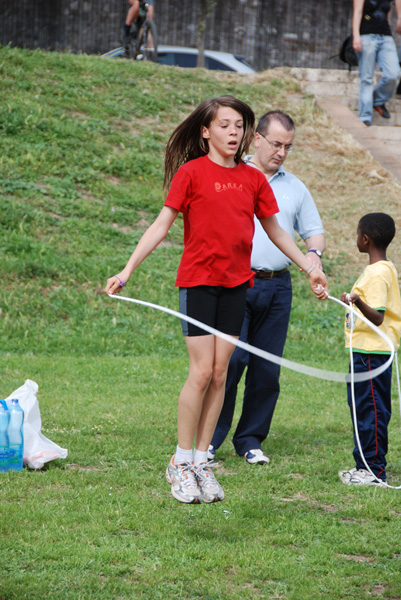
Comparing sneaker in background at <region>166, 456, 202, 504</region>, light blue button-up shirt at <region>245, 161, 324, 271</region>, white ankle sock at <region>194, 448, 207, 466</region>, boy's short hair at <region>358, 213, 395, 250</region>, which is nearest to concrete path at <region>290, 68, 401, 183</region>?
light blue button-up shirt at <region>245, 161, 324, 271</region>

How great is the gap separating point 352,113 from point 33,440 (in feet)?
40.0

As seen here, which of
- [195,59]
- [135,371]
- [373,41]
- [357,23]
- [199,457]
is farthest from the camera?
[195,59]

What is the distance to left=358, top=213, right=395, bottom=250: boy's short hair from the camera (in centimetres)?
504

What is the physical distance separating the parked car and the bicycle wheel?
5.26 feet

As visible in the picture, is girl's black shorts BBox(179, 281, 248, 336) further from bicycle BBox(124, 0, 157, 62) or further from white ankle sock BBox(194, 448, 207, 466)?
bicycle BBox(124, 0, 157, 62)

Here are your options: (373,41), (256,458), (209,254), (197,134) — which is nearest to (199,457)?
(209,254)

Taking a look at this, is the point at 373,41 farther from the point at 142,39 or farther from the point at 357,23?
the point at 142,39

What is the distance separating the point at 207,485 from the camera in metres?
4.28

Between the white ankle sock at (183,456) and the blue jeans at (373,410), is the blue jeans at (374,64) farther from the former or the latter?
the white ankle sock at (183,456)

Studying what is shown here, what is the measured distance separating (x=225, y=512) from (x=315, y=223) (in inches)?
88.2

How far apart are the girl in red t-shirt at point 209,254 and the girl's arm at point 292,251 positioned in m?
0.11

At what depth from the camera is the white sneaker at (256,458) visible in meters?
5.58

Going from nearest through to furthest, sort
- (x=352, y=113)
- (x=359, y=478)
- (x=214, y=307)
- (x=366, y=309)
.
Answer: (x=214, y=307)
(x=366, y=309)
(x=359, y=478)
(x=352, y=113)

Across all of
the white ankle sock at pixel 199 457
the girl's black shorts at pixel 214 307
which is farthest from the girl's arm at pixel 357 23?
the white ankle sock at pixel 199 457
